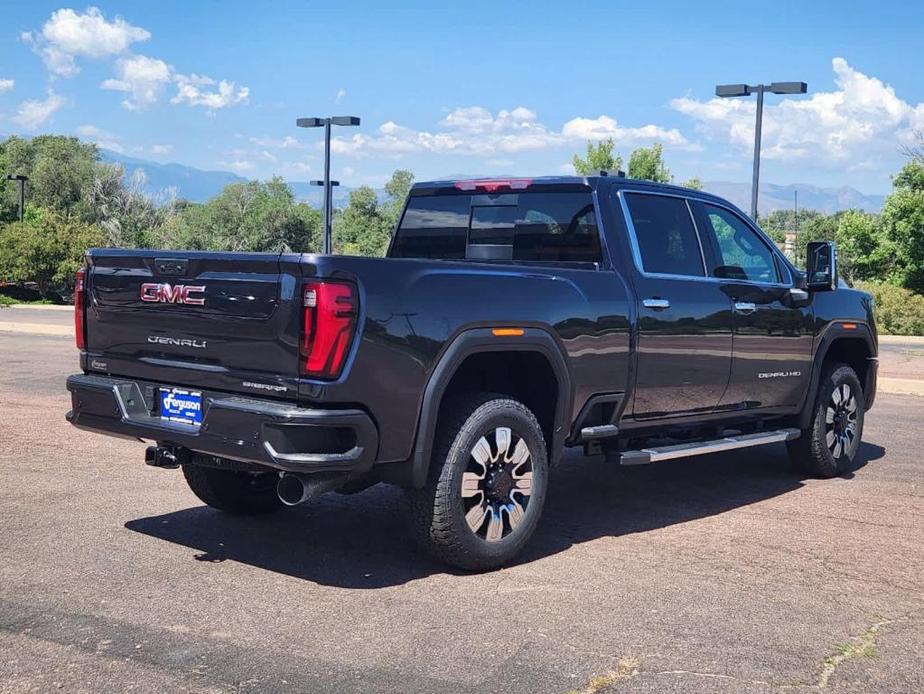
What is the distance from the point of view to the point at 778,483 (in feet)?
25.9

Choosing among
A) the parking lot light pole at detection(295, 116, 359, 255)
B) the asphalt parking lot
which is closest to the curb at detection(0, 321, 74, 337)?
the parking lot light pole at detection(295, 116, 359, 255)

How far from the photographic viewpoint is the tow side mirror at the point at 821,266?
7.39 meters

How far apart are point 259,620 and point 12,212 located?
5650cm

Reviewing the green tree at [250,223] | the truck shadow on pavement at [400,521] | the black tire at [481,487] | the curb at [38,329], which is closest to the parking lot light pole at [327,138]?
the curb at [38,329]

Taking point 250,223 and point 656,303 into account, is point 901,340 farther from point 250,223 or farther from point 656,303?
point 250,223

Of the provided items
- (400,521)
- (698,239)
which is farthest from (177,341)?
(698,239)

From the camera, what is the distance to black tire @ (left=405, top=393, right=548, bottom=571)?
16.5 ft

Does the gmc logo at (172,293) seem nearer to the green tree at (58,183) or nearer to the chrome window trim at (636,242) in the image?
the chrome window trim at (636,242)

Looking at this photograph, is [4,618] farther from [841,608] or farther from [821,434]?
[821,434]

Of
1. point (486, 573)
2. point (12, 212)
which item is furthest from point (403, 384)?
point (12, 212)

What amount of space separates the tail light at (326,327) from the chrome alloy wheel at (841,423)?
4730 millimetres

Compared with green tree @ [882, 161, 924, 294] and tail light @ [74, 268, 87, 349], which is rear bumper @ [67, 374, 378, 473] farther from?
green tree @ [882, 161, 924, 294]

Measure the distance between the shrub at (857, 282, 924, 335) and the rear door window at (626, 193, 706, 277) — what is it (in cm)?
2349

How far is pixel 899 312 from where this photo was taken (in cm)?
2866
